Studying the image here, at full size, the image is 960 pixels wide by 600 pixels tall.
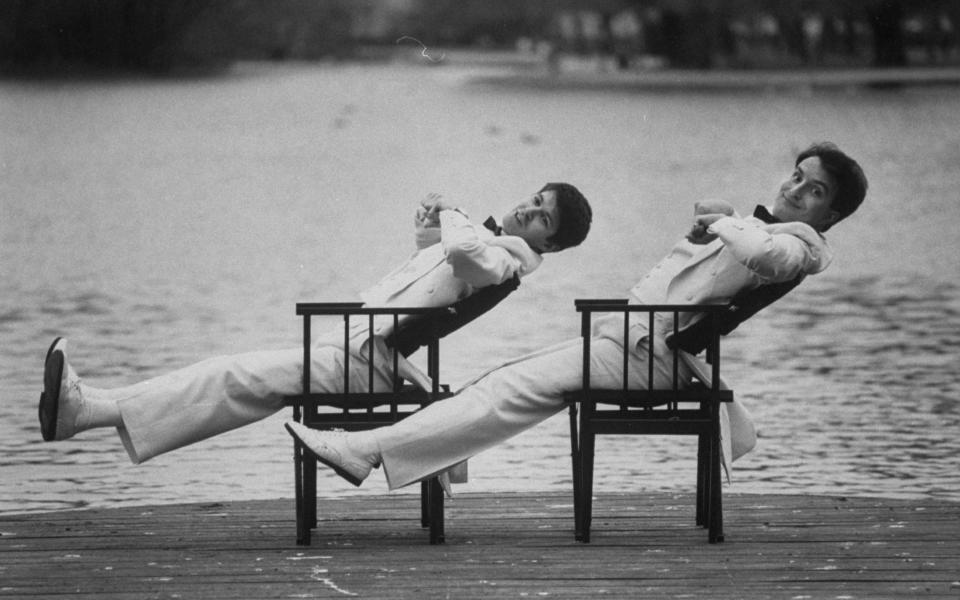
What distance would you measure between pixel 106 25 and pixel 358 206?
67.5m

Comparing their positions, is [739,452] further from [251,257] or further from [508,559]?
[251,257]

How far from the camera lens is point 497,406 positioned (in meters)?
6.00

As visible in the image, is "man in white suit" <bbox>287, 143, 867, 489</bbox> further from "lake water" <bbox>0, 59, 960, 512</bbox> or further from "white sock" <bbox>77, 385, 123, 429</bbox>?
"lake water" <bbox>0, 59, 960, 512</bbox>

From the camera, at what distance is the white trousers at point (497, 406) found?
5.91m

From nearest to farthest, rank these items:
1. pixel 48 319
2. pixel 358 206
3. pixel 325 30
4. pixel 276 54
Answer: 1. pixel 48 319
2. pixel 358 206
3. pixel 276 54
4. pixel 325 30

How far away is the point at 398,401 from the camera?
6121mm

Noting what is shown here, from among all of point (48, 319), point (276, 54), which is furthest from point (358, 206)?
point (276, 54)

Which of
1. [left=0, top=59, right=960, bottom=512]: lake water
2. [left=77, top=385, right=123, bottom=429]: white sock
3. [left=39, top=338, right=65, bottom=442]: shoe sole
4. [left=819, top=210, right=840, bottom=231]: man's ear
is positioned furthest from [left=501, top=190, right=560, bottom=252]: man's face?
[left=0, top=59, right=960, bottom=512]: lake water

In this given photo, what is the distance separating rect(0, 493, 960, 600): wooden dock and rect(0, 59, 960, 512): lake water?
1.45 m

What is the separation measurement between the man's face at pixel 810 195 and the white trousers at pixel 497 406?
55 centimetres

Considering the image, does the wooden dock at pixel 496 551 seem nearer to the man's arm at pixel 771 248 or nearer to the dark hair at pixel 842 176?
the man's arm at pixel 771 248

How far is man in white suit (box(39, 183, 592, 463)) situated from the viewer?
597 cm

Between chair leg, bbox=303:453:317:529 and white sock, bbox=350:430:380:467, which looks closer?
white sock, bbox=350:430:380:467

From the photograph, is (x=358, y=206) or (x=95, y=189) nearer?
(x=358, y=206)
